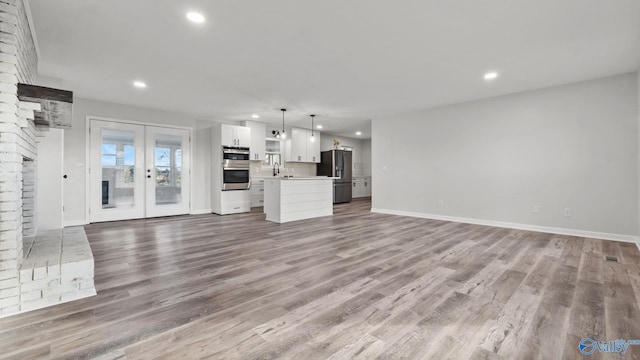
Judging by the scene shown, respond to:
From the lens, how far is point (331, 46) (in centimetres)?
321

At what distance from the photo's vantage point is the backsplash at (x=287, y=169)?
8086mm

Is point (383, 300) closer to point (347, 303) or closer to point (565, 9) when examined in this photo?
point (347, 303)

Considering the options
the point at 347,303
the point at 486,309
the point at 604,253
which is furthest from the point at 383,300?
the point at 604,253

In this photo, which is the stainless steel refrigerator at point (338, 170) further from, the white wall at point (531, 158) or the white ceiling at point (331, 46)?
the white ceiling at point (331, 46)

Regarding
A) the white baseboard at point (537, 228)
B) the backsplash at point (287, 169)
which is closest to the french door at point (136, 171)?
the backsplash at point (287, 169)

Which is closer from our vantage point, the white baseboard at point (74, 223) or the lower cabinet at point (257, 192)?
the white baseboard at point (74, 223)

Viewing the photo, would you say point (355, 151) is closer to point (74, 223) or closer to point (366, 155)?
point (366, 155)

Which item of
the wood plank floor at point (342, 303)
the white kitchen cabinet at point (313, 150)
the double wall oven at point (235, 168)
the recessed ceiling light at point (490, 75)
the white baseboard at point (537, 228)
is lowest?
the wood plank floor at point (342, 303)

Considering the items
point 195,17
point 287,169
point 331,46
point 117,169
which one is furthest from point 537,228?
point 117,169

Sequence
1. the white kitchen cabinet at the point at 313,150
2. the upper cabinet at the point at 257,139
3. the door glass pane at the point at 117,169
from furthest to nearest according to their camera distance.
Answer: the white kitchen cabinet at the point at 313,150 → the upper cabinet at the point at 257,139 → the door glass pane at the point at 117,169

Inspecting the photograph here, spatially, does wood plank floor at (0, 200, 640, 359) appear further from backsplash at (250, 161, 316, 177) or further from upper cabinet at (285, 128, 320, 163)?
upper cabinet at (285, 128, 320, 163)

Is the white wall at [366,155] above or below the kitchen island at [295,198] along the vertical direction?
above

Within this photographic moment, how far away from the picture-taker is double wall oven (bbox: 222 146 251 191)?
270 inches

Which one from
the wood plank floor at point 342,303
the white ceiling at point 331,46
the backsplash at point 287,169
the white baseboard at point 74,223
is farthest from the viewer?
the backsplash at point 287,169
